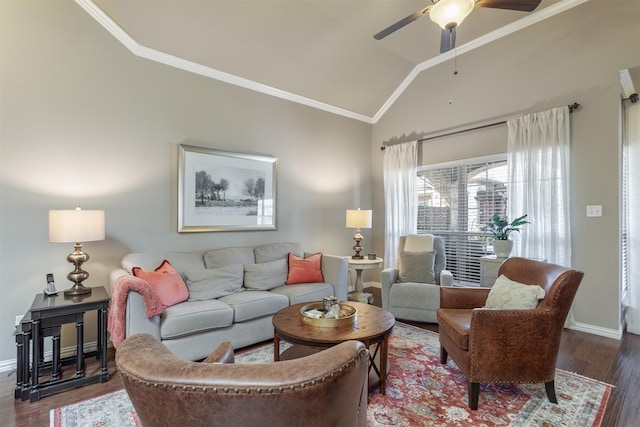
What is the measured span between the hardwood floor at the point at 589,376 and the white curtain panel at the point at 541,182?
830mm

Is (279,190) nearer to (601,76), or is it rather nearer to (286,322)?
(286,322)

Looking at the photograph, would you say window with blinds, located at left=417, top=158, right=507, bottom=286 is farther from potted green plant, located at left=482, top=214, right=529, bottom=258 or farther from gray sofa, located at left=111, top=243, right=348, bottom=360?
gray sofa, located at left=111, top=243, right=348, bottom=360

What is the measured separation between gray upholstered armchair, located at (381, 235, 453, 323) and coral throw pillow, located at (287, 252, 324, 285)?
2.57 ft

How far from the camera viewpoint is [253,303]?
9.33ft

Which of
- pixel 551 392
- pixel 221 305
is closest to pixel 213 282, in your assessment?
pixel 221 305

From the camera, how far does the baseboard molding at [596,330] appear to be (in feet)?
10.1

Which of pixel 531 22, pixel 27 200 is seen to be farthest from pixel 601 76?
pixel 27 200

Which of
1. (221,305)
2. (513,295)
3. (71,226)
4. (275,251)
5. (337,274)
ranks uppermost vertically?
(71,226)

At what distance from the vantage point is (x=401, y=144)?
15.9 ft

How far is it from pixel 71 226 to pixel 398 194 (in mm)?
4008

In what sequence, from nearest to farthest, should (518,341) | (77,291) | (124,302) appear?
(518,341)
(124,302)
(77,291)

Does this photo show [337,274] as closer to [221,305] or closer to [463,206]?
[221,305]

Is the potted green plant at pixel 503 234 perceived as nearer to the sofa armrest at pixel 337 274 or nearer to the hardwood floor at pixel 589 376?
the hardwood floor at pixel 589 376

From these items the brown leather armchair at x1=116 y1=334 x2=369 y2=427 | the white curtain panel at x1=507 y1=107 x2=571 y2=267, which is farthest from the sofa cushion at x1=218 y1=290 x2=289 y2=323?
the white curtain panel at x1=507 y1=107 x2=571 y2=267
